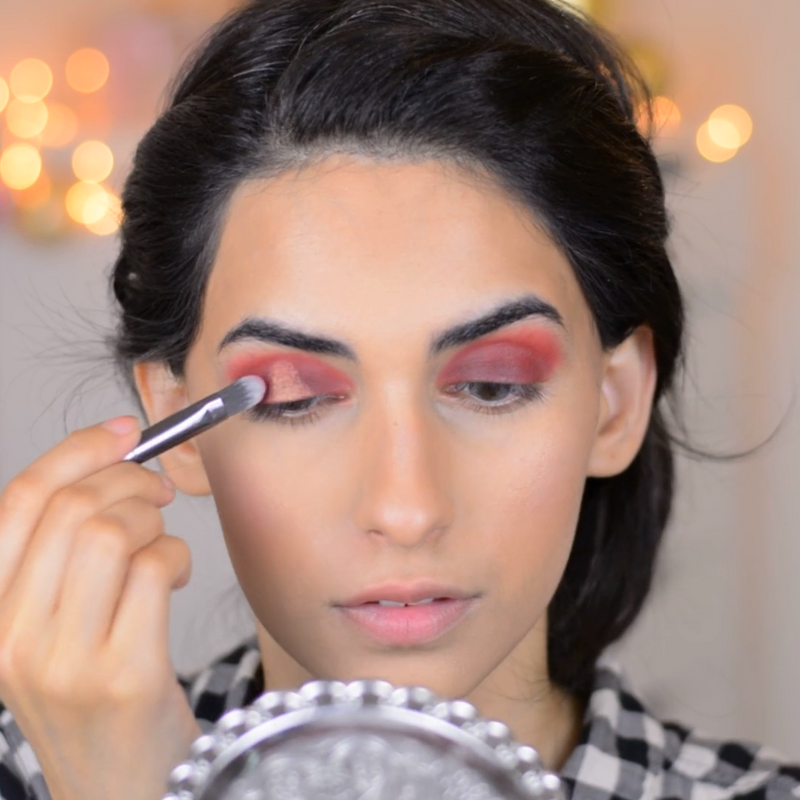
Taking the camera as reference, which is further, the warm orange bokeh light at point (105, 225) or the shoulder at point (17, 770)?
the warm orange bokeh light at point (105, 225)

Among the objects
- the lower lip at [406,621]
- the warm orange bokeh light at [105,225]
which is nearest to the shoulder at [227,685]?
the lower lip at [406,621]

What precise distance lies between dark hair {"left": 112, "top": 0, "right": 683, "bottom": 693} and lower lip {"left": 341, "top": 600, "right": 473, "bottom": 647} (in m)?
0.22

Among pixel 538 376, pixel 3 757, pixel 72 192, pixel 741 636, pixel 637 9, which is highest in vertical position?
pixel 637 9

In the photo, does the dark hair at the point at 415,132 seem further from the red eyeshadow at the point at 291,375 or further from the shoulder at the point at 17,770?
the shoulder at the point at 17,770

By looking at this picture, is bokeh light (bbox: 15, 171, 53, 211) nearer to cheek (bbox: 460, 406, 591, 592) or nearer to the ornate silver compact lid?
cheek (bbox: 460, 406, 591, 592)

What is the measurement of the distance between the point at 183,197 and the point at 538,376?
25 centimetres

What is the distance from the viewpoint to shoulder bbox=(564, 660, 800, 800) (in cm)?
88

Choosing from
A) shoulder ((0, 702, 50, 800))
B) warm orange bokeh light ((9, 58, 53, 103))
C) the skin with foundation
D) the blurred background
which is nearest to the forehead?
the skin with foundation

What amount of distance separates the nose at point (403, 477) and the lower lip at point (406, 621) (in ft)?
0.15

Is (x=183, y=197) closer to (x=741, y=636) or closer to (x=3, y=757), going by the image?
(x=3, y=757)

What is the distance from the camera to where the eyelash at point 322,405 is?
0.77m

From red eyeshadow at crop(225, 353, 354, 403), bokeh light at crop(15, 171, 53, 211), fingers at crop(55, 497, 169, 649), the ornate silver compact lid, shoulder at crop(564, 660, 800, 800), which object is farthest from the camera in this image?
bokeh light at crop(15, 171, 53, 211)

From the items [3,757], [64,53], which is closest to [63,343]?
[64,53]

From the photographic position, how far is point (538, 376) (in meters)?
0.79
